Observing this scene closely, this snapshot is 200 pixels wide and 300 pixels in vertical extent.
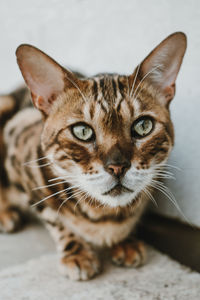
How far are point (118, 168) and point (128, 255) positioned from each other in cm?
39

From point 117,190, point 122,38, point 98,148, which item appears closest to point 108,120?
point 98,148

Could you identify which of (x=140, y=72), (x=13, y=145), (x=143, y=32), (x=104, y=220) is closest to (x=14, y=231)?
(x=13, y=145)

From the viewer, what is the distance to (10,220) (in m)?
1.22

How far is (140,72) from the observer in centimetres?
86

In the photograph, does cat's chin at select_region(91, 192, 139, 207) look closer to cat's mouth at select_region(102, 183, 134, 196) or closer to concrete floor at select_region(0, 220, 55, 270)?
cat's mouth at select_region(102, 183, 134, 196)

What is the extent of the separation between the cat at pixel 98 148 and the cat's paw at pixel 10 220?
206mm

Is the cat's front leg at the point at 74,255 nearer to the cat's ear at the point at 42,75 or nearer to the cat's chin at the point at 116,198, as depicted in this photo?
the cat's chin at the point at 116,198

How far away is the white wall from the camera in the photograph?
3.24 feet

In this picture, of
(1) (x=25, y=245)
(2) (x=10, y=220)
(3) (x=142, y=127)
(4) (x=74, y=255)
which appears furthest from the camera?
(2) (x=10, y=220)

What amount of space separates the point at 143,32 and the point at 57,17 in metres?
0.62

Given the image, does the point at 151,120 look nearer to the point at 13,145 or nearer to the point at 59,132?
the point at 59,132

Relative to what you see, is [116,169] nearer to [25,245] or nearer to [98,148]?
[98,148]

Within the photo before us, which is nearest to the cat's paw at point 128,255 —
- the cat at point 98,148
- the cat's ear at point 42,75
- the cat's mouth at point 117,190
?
the cat at point 98,148

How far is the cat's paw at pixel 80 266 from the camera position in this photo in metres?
0.87
